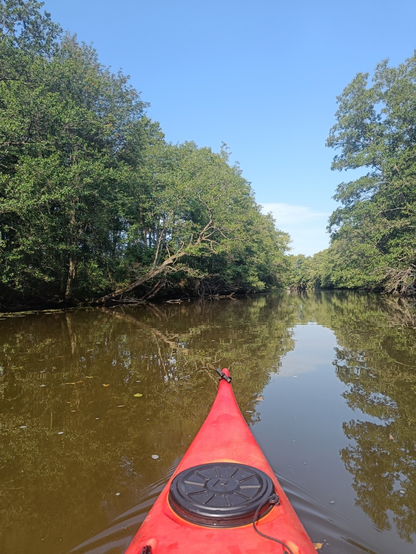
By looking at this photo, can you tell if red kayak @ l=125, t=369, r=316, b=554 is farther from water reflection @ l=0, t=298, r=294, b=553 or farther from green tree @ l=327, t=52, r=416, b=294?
green tree @ l=327, t=52, r=416, b=294

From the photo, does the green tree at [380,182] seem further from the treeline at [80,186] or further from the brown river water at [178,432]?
the brown river water at [178,432]

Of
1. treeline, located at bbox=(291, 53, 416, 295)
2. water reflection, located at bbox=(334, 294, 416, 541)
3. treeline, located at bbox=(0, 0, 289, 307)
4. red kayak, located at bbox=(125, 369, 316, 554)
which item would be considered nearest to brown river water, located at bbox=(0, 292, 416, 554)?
water reflection, located at bbox=(334, 294, 416, 541)

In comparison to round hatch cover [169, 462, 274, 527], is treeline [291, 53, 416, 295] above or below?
above

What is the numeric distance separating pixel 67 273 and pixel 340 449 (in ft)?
50.6

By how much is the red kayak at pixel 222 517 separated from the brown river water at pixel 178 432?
0.61 metres

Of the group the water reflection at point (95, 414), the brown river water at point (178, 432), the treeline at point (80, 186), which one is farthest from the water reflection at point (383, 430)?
the treeline at point (80, 186)

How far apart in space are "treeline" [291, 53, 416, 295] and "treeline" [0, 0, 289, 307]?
8908mm

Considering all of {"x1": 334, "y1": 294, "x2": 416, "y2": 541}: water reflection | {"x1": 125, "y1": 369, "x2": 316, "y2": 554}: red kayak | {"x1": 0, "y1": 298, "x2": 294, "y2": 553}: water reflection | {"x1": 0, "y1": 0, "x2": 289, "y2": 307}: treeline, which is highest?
{"x1": 0, "y1": 0, "x2": 289, "y2": 307}: treeline

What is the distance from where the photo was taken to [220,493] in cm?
152

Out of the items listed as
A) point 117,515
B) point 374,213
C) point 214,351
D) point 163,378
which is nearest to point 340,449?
point 117,515

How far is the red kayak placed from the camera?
131 centimetres

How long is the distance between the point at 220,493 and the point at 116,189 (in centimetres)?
1643

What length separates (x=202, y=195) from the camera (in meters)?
19.2

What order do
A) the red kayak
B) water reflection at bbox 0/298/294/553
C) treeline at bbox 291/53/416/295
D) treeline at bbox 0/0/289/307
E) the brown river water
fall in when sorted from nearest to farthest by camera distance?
the red kayak → the brown river water → water reflection at bbox 0/298/294/553 → treeline at bbox 0/0/289/307 → treeline at bbox 291/53/416/295
